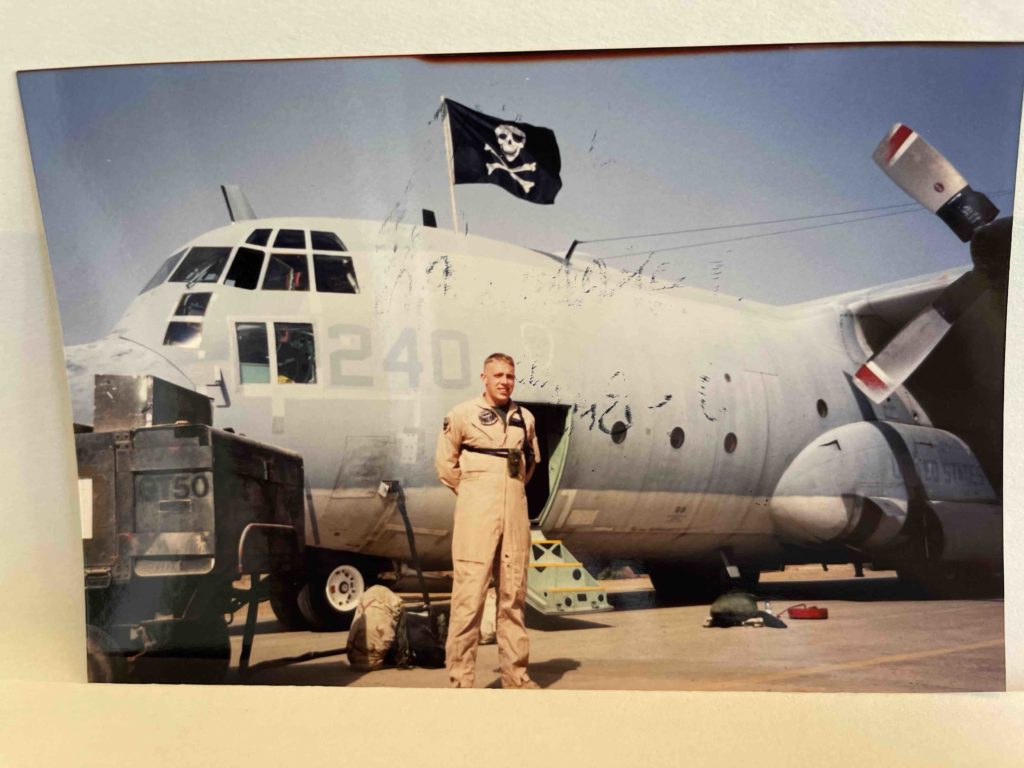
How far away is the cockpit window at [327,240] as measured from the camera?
6211 mm

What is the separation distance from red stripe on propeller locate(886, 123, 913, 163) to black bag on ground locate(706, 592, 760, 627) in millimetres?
2902

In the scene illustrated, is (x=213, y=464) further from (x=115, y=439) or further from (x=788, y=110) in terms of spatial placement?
(x=788, y=110)

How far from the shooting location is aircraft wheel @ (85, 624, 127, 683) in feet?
20.5

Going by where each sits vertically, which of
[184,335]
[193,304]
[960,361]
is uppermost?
[193,304]

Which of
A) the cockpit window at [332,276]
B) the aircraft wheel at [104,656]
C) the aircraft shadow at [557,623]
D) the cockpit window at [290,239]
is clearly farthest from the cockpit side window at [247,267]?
the aircraft shadow at [557,623]

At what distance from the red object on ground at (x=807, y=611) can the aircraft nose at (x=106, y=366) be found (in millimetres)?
3958

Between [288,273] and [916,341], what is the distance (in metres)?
4.09

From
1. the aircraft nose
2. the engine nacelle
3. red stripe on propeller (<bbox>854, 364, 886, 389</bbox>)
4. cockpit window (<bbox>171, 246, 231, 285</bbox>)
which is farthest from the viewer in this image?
red stripe on propeller (<bbox>854, 364, 886, 389</bbox>)

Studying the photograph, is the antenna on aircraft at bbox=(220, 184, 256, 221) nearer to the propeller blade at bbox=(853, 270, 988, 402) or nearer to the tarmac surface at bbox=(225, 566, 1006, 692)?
the tarmac surface at bbox=(225, 566, 1006, 692)

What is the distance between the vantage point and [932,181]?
20.8 feet

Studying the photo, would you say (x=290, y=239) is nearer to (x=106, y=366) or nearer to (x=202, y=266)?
(x=202, y=266)

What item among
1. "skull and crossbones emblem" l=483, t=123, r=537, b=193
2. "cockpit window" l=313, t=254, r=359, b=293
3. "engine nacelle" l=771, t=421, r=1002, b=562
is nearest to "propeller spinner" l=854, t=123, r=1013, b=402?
"engine nacelle" l=771, t=421, r=1002, b=562

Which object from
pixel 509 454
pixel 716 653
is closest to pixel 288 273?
pixel 509 454

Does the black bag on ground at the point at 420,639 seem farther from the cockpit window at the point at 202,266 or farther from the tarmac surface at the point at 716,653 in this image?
the cockpit window at the point at 202,266
